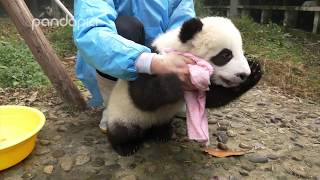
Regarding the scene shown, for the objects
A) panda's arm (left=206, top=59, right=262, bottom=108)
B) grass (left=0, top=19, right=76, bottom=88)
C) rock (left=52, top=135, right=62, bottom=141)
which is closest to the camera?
panda's arm (left=206, top=59, right=262, bottom=108)

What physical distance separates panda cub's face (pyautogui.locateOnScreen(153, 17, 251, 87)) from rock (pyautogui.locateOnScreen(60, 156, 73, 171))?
0.94m

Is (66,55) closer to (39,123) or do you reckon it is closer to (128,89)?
(39,123)

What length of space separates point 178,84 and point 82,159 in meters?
0.87

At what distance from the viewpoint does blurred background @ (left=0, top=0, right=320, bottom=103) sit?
394 cm

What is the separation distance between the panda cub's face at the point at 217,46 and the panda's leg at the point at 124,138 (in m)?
0.59

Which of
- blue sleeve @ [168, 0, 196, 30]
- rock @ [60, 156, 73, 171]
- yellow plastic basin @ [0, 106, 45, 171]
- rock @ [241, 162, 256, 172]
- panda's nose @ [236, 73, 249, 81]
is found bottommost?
rock @ [241, 162, 256, 172]

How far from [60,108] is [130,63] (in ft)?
4.37

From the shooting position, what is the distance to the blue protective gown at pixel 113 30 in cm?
202

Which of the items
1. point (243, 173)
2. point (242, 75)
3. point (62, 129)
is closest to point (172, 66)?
point (242, 75)

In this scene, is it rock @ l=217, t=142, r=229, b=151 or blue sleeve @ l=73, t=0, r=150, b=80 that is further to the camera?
rock @ l=217, t=142, r=229, b=151

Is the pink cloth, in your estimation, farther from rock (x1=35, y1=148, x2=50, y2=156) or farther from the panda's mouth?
rock (x1=35, y1=148, x2=50, y2=156)

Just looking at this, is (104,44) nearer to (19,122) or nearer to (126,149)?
(126,149)

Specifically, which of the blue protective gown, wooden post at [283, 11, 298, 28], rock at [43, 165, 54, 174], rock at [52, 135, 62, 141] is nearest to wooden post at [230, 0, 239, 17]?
wooden post at [283, 11, 298, 28]

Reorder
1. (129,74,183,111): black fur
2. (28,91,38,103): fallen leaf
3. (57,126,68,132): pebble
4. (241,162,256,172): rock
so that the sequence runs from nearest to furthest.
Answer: (129,74,183,111): black fur → (241,162,256,172): rock → (57,126,68,132): pebble → (28,91,38,103): fallen leaf
